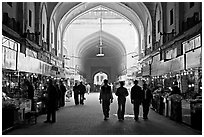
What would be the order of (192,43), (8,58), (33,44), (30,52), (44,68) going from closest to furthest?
(8,58), (192,43), (44,68), (30,52), (33,44)

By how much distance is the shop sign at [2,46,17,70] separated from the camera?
8.35 m

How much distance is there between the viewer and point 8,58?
28.8ft

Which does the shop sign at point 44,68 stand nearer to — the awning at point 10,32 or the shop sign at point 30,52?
the shop sign at point 30,52

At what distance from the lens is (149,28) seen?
2238 centimetres

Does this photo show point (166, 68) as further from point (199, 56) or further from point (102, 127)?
point (102, 127)

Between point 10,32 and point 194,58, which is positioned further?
point 10,32

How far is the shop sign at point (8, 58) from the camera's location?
835 cm

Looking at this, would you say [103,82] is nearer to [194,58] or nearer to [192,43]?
[194,58]

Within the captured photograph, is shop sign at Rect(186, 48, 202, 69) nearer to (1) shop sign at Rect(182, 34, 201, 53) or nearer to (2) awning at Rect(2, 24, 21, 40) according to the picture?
(1) shop sign at Rect(182, 34, 201, 53)

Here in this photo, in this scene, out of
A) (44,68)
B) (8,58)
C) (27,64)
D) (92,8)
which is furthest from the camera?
(92,8)

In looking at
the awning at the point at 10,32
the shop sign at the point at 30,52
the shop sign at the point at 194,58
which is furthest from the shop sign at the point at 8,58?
the shop sign at the point at 30,52

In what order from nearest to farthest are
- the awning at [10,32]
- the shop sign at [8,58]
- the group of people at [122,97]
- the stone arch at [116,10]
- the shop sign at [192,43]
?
the shop sign at [8,58] < the group of people at [122,97] < the shop sign at [192,43] < the awning at [10,32] < the stone arch at [116,10]

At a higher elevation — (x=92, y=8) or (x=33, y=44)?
(x=92, y=8)

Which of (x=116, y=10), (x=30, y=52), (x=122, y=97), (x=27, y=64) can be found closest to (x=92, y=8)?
(x=116, y=10)
